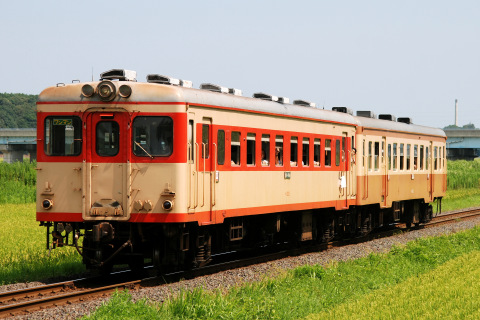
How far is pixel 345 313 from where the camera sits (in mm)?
11062

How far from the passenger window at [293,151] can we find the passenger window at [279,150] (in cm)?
58

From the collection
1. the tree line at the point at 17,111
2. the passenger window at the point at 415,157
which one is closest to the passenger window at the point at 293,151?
the passenger window at the point at 415,157

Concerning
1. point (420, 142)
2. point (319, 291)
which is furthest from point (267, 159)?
point (420, 142)

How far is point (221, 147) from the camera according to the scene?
16.2 m

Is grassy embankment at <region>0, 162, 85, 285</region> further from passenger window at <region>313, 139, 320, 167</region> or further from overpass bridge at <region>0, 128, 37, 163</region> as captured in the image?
overpass bridge at <region>0, 128, 37, 163</region>

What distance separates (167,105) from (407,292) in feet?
17.6

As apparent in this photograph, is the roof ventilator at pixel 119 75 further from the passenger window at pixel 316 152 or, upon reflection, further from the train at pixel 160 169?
the passenger window at pixel 316 152

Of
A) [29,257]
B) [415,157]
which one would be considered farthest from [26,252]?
[415,157]

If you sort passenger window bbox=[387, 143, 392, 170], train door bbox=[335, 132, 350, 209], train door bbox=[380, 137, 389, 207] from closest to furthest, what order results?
train door bbox=[335, 132, 350, 209] < train door bbox=[380, 137, 389, 207] < passenger window bbox=[387, 143, 392, 170]

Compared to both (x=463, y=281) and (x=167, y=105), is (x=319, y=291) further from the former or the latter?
(x=167, y=105)

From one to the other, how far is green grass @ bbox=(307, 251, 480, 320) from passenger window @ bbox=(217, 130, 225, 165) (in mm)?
4350

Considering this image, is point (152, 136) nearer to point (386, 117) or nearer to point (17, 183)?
point (386, 117)

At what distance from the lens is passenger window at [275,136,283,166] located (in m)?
18.5

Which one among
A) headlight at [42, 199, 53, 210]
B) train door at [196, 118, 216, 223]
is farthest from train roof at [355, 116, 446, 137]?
headlight at [42, 199, 53, 210]
